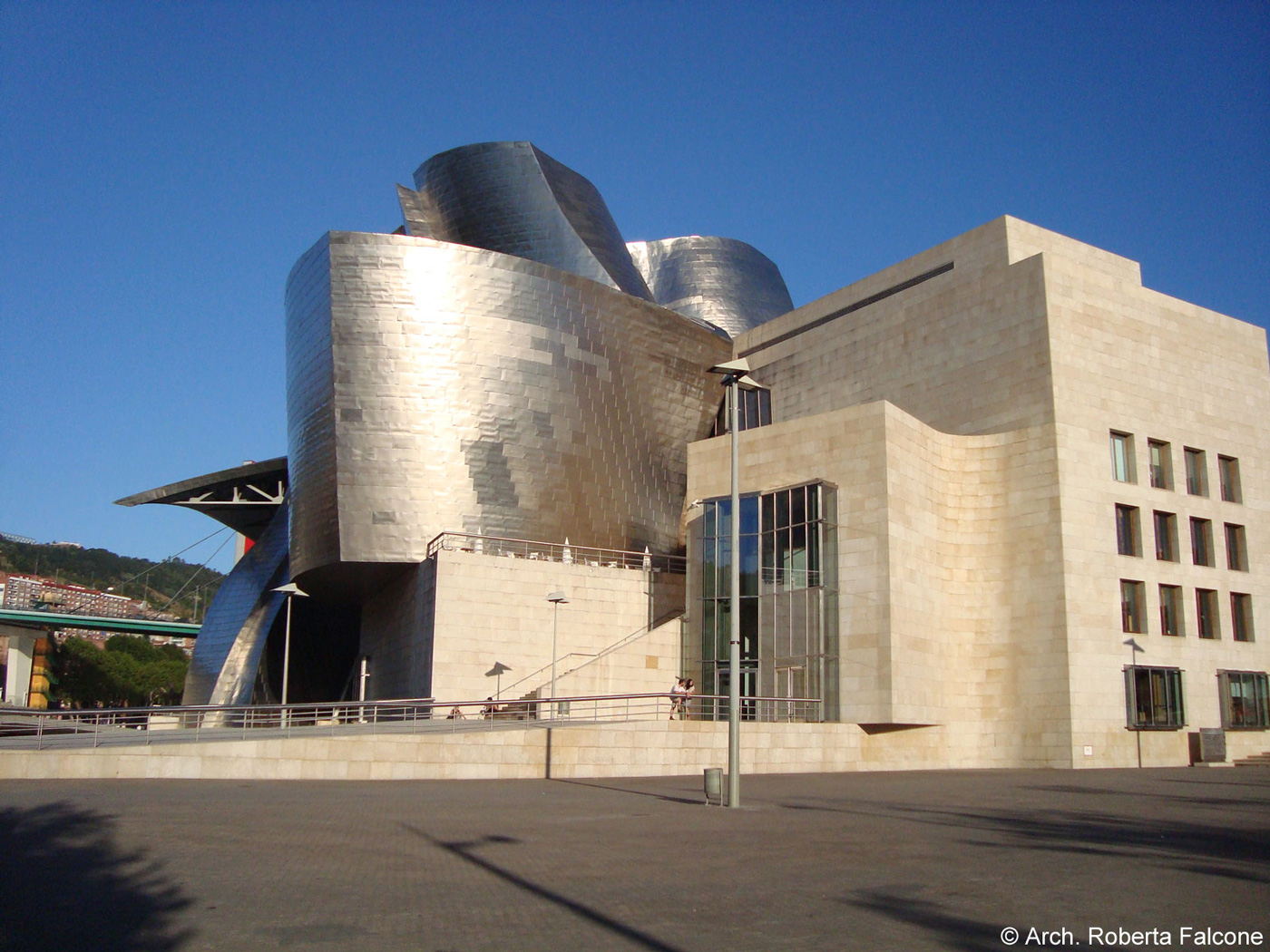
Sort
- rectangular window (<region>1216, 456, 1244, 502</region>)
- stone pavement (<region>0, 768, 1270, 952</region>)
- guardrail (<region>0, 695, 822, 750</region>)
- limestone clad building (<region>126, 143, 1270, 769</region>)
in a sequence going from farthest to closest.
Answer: rectangular window (<region>1216, 456, 1244, 502</region>) → limestone clad building (<region>126, 143, 1270, 769</region>) → guardrail (<region>0, 695, 822, 750</region>) → stone pavement (<region>0, 768, 1270, 952</region>)

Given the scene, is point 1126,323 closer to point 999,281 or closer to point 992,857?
point 999,281

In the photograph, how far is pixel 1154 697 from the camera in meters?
29.4

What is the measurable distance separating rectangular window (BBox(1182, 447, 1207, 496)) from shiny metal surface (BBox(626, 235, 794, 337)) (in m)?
28.3

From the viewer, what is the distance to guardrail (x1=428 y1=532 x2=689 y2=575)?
108 feet

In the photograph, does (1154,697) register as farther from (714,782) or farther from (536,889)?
(536,889)

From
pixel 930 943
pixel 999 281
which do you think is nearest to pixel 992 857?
pixel 930 943

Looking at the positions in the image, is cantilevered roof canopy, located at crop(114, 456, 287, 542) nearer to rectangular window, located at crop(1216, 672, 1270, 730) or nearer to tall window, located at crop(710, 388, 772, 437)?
tall window, located at crop(710, 388, 772, 437)

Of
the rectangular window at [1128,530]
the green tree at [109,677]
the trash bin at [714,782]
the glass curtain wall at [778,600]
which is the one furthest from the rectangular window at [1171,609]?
the green tree at [109,677]

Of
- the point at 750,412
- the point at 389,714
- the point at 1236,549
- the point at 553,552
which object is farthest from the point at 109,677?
the point at 1236,549

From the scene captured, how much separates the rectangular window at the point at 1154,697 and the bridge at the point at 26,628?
6713 centimetres

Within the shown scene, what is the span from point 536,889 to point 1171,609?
28.5 m

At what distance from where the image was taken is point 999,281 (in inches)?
1251

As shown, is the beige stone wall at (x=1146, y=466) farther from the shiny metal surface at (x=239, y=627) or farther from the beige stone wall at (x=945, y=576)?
the shiny metal surface at (x=239, y=627)

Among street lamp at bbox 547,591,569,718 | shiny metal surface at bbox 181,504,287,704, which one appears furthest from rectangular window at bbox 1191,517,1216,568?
shiny metal surface at bbox 181,504,287,704
